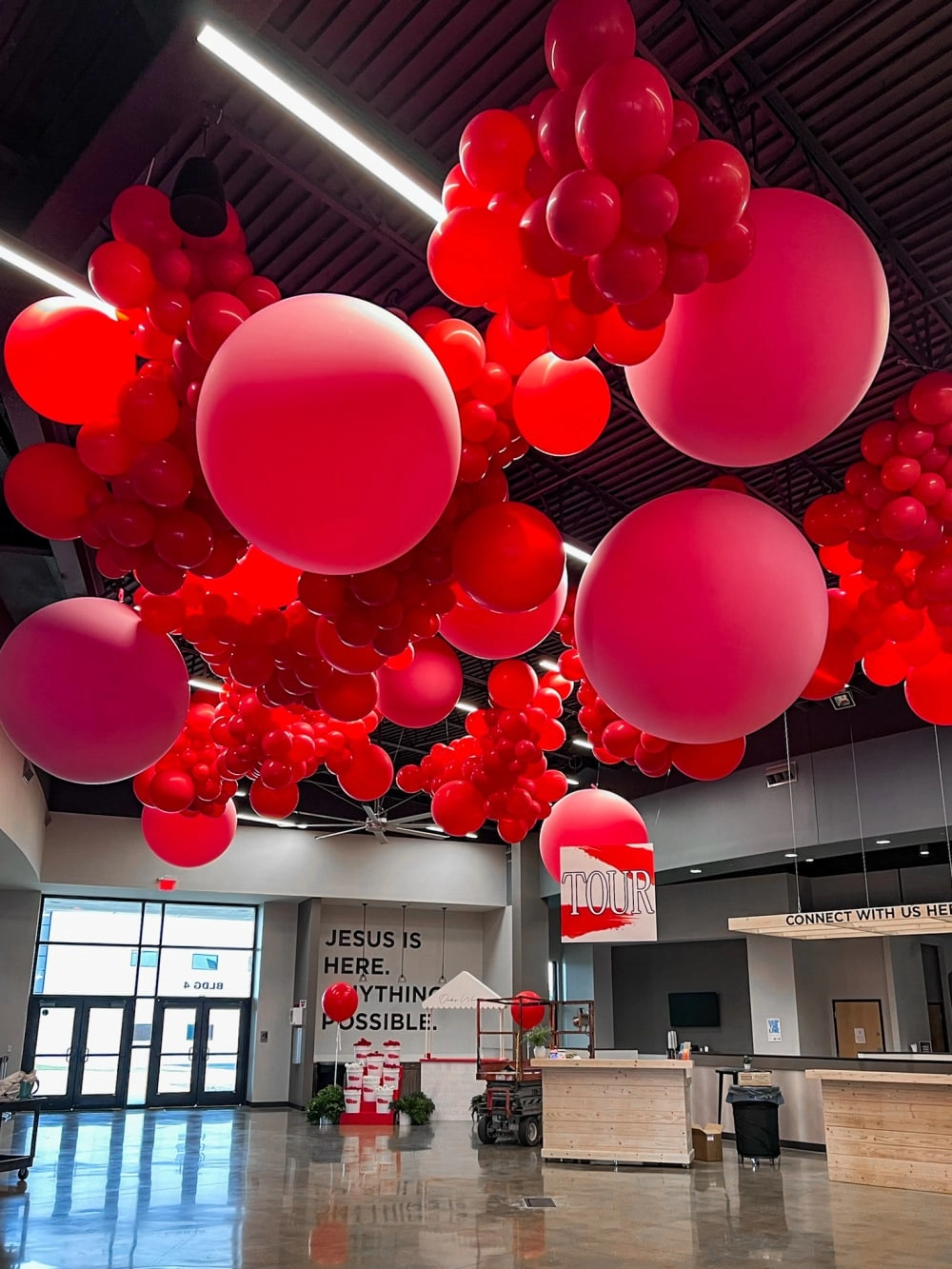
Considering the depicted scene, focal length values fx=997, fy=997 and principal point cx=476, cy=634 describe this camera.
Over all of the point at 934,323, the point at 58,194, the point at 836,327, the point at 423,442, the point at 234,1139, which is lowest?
the point at 234,1139

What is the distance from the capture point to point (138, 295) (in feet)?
10.9

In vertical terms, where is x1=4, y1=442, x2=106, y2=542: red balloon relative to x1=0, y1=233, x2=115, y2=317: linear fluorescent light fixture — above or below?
below

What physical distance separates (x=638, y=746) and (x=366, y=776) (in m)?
2.12

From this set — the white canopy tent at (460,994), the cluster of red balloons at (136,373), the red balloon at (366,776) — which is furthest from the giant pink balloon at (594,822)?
the white canopy tent at (460,994)

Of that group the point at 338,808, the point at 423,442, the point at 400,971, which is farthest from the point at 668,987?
the point at 423,442

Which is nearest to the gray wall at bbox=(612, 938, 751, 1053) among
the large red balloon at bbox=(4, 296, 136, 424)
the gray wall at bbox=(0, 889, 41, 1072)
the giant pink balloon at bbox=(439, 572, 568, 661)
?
the gray wall at bbox=(0, 889, 41, 1072)

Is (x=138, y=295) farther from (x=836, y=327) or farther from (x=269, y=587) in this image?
(x=836, y=327)

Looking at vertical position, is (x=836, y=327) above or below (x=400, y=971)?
above

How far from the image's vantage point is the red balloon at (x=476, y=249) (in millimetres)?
2777

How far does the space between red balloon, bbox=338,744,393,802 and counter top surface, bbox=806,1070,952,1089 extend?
215 inches

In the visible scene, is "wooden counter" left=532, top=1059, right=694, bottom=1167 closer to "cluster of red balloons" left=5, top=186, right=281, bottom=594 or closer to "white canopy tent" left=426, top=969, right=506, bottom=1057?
"white canopy tent" left=426, top=969, right=506, bottom=1057

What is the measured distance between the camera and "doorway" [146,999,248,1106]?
669 inches

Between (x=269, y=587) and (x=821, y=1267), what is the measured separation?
5.12m

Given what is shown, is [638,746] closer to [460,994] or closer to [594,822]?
[594,822]
